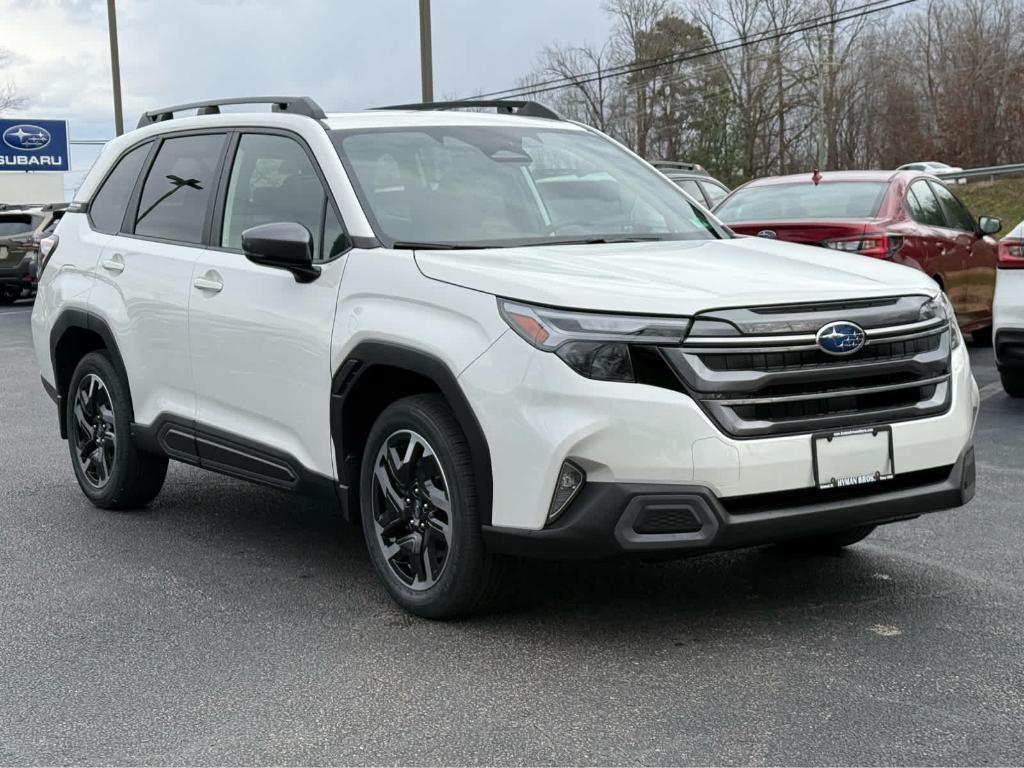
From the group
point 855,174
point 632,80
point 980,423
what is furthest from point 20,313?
point 632,80

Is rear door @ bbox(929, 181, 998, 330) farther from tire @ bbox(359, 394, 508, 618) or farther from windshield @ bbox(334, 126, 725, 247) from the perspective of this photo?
tire @ bbox(359, 394, 508, 618)

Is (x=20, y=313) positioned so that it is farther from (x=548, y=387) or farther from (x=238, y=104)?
(x=548, y=387)

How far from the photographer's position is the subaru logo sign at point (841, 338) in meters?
4.25

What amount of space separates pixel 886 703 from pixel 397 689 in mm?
1415

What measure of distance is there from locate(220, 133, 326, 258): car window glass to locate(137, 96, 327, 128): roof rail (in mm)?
143

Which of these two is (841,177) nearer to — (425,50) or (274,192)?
(274,192)

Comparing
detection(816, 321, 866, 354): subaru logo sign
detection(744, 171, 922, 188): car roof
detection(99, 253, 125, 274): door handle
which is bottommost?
detection(816, 321, 866, 354): subaru logo sign

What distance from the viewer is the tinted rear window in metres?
25.2

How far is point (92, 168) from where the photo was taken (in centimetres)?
715

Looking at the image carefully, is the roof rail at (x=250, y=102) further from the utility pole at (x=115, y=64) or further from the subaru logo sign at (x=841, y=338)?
the utility pole at (x=115, y=64)

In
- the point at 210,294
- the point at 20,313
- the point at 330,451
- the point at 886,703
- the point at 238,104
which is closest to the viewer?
the point at 886,703

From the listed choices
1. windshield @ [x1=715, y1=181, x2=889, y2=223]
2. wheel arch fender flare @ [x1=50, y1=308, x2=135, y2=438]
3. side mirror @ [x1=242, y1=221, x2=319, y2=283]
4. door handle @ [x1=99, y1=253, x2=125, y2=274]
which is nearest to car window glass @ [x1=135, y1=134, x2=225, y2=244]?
door handle @ [x1=99, y1=253, x2=125, y2=274]

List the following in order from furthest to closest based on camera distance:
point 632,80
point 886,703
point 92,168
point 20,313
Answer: point 632,80 < point 20,313 < point 92,168 < point 886,703

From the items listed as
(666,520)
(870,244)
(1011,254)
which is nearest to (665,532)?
(666,520)
